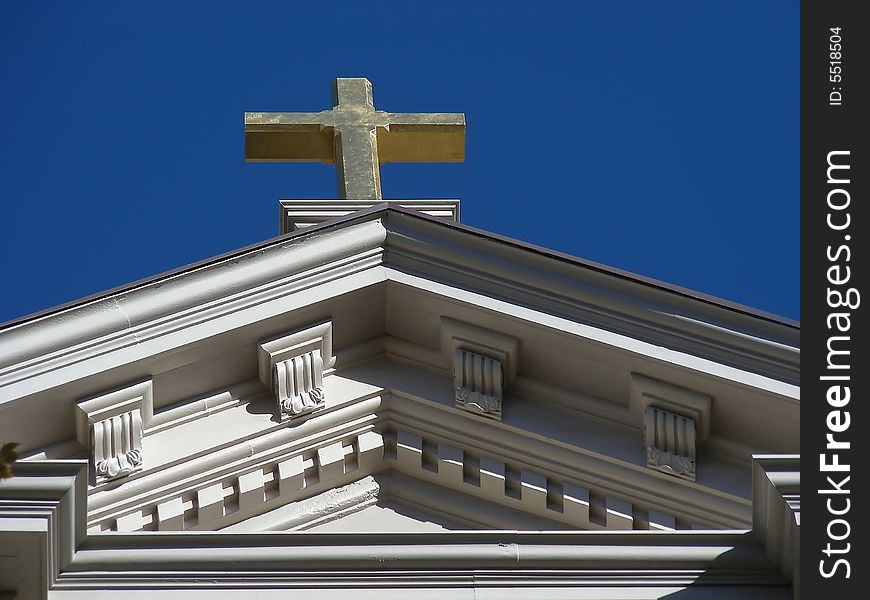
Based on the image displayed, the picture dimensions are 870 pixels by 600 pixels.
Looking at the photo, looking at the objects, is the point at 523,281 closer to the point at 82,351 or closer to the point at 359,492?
the point at 359,492

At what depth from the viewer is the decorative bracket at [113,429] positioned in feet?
37.3

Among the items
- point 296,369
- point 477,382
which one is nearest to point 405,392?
point 477,382

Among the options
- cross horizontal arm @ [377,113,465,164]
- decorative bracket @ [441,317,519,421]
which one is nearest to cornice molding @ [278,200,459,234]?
decorative bracket @ [441,317,519,421]

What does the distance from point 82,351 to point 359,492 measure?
179cm

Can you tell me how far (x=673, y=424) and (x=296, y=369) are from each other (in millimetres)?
2118

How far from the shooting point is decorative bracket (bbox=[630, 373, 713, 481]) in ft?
38.2

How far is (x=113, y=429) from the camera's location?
1149cm

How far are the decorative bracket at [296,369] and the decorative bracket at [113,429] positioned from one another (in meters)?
0.75

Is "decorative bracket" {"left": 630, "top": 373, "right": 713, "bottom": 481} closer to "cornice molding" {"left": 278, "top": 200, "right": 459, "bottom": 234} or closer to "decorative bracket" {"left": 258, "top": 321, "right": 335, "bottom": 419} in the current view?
"decorative bracket" {"left": 258, "top": 321, "right": 335, "bottom": 419}

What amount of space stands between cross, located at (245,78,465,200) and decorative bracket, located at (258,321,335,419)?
149 inches

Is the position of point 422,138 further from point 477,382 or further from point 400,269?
point 477,382

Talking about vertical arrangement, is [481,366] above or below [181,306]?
below

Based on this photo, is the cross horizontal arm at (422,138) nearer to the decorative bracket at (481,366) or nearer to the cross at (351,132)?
the cross at (351,132)
